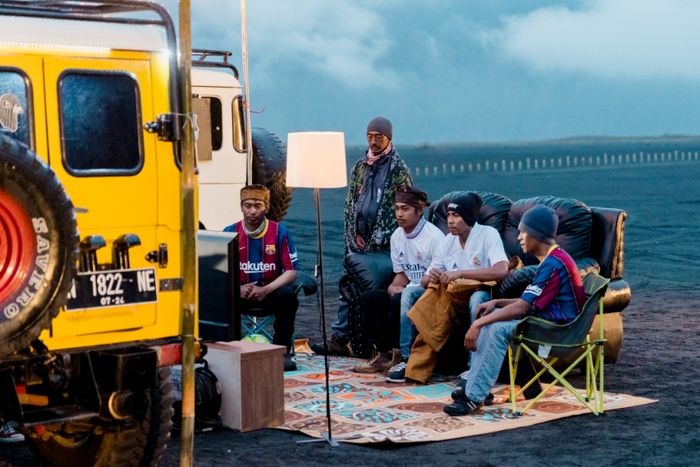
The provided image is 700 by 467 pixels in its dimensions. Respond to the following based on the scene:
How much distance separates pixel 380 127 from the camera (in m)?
11.4

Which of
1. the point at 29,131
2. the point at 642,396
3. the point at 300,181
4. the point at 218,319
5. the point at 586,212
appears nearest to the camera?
the point at 29,131

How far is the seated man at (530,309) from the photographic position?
29.2 feet

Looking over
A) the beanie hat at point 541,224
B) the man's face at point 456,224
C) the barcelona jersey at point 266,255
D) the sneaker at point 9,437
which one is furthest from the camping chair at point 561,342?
the sneaker at point 9,437

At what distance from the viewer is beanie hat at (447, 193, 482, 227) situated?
9844 millimetres

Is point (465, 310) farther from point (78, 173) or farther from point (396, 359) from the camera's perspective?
point (78, 173)

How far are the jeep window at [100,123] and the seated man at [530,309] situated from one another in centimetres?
309

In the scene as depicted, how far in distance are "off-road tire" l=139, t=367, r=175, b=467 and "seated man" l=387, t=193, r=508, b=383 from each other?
10.4ft

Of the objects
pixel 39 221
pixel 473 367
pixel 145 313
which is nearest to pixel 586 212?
pixel 473 367

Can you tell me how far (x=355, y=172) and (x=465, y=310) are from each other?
7.77 feet

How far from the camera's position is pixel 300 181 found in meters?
8.89

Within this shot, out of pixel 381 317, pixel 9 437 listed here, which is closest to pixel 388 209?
pixel 381 317

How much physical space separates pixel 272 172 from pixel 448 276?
904 cm

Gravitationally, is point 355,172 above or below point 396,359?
above

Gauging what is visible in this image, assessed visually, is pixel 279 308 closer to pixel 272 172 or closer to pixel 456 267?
pixel 456 267
